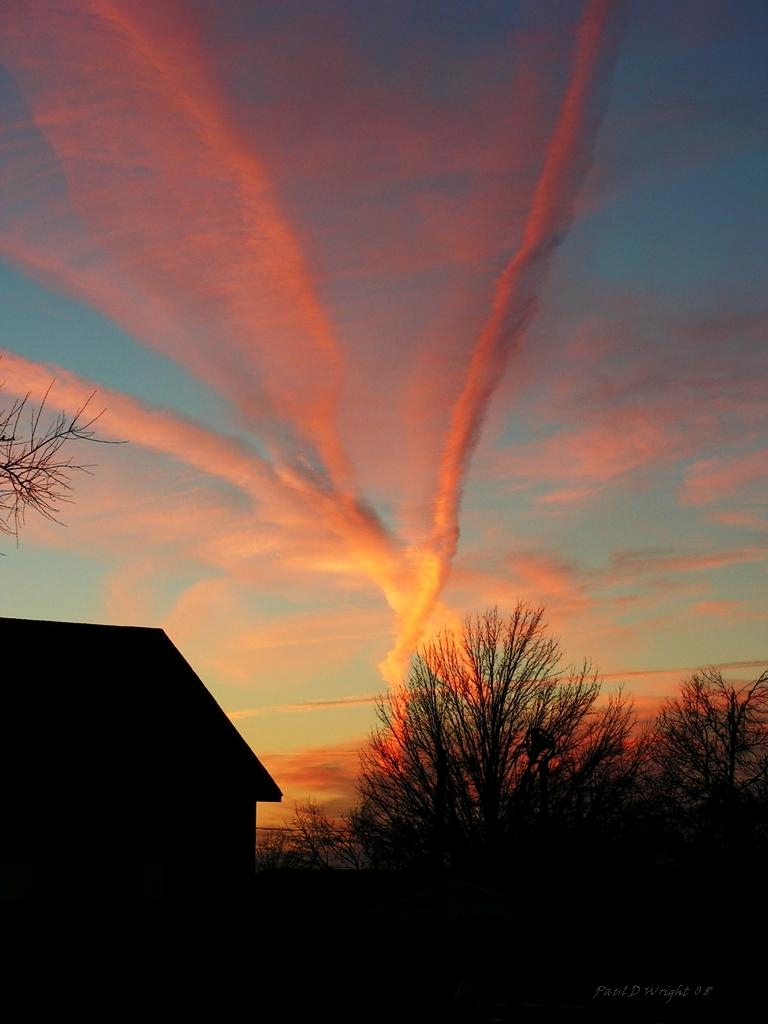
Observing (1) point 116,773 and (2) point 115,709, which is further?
(2) point 115,709

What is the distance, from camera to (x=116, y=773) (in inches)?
976

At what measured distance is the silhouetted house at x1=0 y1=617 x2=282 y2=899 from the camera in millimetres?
23766

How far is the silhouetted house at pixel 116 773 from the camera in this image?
2377 cm

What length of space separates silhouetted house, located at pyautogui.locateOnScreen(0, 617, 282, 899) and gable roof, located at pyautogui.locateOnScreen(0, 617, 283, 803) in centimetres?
3

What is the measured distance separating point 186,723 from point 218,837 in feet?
8.99

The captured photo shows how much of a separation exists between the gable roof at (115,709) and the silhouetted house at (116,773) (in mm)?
27

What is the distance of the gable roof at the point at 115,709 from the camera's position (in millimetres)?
24891

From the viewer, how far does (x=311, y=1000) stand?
37750 millimetres

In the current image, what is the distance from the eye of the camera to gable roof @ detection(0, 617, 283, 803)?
2489 cm

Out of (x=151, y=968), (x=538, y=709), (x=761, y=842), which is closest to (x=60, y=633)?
(x=151, y=968)

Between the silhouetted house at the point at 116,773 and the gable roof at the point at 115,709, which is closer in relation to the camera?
the silhouetted house at the point at 116,773

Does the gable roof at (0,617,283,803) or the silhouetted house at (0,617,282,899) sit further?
the gable roof at (0,617,283,803)

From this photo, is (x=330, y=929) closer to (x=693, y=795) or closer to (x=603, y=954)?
(x=603, y=954)

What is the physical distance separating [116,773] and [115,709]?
1907mm
